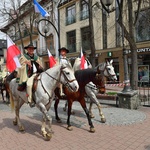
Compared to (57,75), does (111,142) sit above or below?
below

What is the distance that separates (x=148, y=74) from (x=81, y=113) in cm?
1245

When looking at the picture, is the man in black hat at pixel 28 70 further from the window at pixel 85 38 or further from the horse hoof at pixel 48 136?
the window at pixel 85 38

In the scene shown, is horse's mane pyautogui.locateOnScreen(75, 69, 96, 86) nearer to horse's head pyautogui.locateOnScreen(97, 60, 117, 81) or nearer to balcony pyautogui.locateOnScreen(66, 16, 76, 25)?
horse's head pyautogui.locateOnScreen(97, 60, 117, 81)

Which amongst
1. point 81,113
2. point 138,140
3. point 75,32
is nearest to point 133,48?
point 81,113

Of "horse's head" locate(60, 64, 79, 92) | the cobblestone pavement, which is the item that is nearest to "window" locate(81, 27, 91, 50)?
the cobblestone pavement

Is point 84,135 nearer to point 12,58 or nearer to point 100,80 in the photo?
point 100,80

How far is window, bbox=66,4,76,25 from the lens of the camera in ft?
80.7

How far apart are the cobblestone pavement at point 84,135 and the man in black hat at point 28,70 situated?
42.5 inches

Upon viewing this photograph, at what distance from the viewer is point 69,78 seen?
14.8 feet

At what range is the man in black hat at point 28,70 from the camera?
16.4 ft

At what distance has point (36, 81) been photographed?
16.6ft

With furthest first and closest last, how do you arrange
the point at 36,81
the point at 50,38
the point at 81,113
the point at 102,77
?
the point at 50,38 < the point at 81,113 < the point at 102,77 < the point at 36,81

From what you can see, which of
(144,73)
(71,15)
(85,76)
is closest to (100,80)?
(85,76)

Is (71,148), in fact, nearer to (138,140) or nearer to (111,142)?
(111,142)
